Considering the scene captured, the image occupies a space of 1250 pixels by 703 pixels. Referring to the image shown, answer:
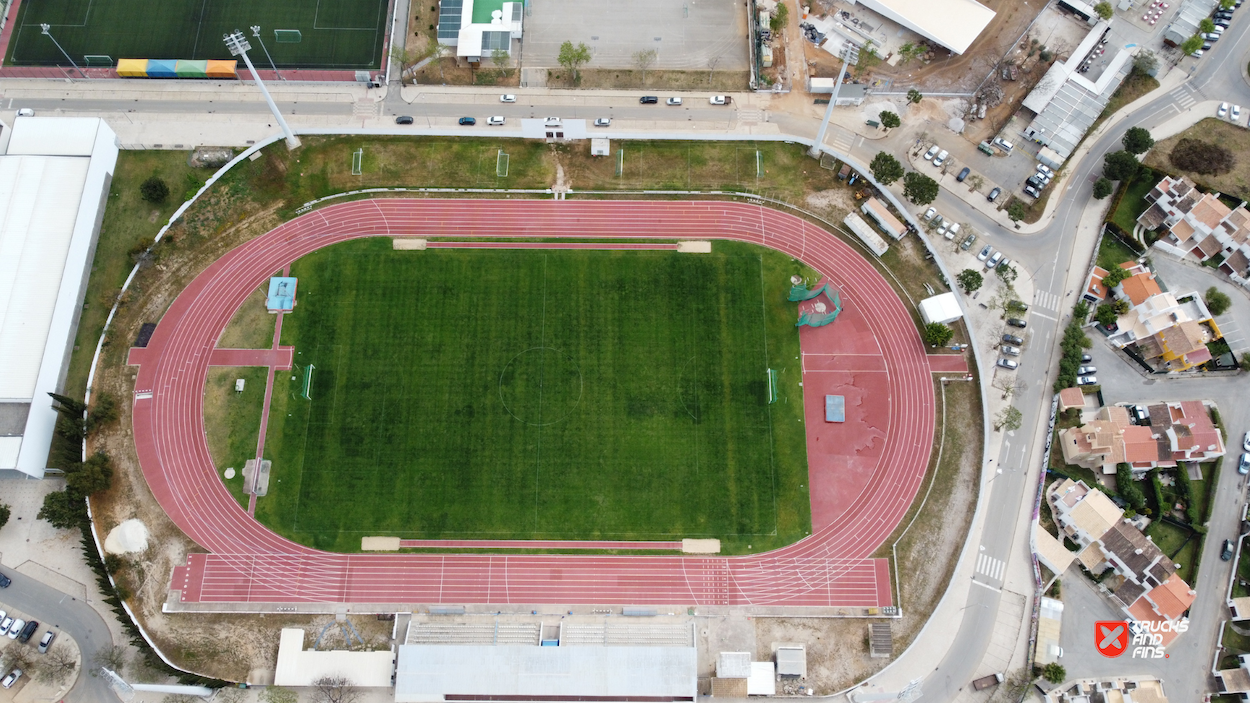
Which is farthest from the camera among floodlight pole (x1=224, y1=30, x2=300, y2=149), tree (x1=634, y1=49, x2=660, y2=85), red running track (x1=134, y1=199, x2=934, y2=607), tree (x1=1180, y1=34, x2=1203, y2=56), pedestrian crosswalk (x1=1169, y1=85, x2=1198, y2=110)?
tree (x1=634, y1=49, x2=660, y2=85)

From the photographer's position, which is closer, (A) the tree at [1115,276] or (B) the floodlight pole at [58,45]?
(A) the tree at [1115,276]

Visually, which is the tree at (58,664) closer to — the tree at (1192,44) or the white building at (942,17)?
the white building at (942,17)

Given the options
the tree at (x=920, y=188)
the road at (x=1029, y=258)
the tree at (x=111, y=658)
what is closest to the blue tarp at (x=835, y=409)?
the road at (x=1029, y=258)

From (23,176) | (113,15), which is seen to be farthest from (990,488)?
(113,15)

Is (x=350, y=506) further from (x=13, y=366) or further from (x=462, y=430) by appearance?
(x=13, y=366)

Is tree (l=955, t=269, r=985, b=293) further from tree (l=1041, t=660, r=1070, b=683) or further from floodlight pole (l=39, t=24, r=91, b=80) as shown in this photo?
floodlight pole (l=39, t=24, r=91, b=80)

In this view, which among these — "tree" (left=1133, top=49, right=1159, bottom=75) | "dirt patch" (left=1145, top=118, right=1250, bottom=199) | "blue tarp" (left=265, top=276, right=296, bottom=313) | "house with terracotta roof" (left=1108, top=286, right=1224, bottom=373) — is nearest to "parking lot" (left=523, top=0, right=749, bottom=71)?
"blue tarp" (left=265, top=276, right=296, bottom=313)

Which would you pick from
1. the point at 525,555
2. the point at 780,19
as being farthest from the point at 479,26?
the point at 525,555
